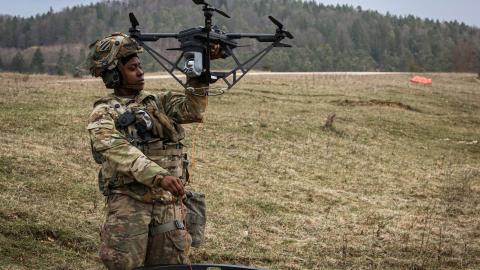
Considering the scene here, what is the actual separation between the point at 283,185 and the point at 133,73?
313 inches

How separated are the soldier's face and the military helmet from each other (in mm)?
72

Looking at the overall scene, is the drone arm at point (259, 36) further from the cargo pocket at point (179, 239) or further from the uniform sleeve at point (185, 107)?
the cargo pocket at point (179, 239)

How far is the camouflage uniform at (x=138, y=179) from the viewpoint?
4031mm

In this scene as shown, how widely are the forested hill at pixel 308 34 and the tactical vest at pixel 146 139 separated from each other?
64.4 metres

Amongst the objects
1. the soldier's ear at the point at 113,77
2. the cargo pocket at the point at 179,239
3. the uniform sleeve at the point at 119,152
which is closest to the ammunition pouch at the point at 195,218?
the cargo pocket at the point at 179,239

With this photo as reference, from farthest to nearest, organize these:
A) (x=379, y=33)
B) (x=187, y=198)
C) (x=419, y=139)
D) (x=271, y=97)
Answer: (x=379, y=33)
(x=271, y=97)
(x=419, y=139)
(x=187, y=198)

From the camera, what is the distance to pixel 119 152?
13.1 feet

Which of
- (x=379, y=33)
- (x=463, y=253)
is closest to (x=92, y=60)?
(x=463, y=253)

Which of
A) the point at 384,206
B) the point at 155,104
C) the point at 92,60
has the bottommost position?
the point at 384,206

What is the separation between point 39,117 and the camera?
1459 cm

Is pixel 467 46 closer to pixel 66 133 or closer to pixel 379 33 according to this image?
pixel 379 33

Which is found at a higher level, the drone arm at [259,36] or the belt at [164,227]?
the drone arm at [259,36]

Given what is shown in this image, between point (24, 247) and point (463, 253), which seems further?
point (463, 253)

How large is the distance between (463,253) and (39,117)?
10287 mm
